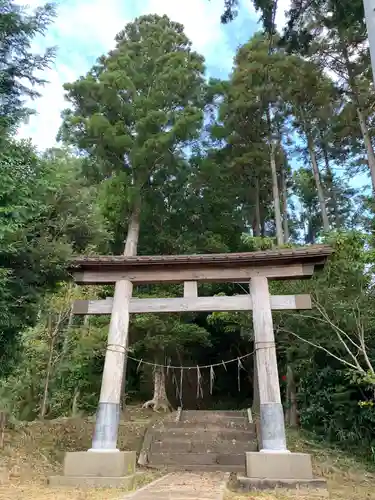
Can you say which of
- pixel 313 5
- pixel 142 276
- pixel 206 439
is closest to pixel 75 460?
pixel 142 276

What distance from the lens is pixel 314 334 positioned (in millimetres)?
8930

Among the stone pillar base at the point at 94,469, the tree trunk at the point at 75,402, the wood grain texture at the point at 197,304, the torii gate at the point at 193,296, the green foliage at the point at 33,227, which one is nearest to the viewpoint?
the green foliage at the point at 33,227

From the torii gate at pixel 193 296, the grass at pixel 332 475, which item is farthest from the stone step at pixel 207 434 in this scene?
the torii gate at pixel 193 296

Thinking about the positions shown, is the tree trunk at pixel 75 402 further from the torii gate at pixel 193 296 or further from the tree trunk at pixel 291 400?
the tree trunk at pixel 291 400

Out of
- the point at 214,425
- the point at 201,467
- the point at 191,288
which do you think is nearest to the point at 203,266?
the point at 191,288

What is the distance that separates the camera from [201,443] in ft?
28.6

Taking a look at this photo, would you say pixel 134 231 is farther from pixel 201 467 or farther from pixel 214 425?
pixel 201 467

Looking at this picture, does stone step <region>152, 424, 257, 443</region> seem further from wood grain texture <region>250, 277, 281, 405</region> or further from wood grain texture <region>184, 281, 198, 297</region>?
wood grain texture <region>184, 281, 198, 297</region>

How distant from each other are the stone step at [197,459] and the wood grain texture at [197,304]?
333cm

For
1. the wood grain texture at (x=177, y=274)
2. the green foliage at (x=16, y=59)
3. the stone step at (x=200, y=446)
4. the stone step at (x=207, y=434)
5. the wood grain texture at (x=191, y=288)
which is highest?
the green foliage at (x=16, y=59)

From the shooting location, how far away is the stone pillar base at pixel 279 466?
5672 mm

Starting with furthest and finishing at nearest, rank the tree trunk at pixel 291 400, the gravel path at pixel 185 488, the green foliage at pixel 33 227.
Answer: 1. the tree trunk at pixel 291 400
2. the green foliage at pixel 33 227
3. the gravel path at pixel 185 488

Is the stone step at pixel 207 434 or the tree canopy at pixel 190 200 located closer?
the tree canopy at pixel 190 200

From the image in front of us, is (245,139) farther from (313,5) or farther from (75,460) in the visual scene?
(75,460)
